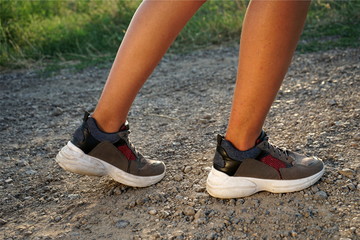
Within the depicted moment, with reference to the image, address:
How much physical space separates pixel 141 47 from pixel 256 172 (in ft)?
2.03

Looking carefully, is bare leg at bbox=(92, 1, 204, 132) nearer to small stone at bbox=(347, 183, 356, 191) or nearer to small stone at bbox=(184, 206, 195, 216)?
small stone at bbox=(184, 206, 195, 216)

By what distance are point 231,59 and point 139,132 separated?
160cm

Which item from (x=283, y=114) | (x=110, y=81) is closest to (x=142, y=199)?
(x=110, y=81)

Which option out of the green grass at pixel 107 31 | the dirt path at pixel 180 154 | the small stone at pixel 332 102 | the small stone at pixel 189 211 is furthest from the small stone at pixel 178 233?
the green grass at pixel 107 31

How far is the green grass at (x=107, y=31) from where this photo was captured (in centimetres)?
451

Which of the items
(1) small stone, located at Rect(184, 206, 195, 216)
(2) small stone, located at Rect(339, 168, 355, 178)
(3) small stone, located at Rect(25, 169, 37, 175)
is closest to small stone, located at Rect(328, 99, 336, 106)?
(2) small stone, located at Rect(339, 168, 355, 178)

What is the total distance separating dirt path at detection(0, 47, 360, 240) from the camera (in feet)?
6.00

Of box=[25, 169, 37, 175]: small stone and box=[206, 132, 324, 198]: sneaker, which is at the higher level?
box=[206, 132, 324, 198]: sneaker

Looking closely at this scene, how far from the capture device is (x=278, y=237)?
67.6 inches

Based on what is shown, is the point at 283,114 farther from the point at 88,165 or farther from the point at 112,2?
the point at 112,2

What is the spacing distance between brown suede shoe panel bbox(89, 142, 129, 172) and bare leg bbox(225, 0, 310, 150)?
46cm

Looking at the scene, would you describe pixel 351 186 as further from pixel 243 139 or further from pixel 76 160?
pixel 76 160

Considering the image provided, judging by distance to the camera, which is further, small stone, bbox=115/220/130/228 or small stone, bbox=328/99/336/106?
small stone, bbox=328/99/336/106

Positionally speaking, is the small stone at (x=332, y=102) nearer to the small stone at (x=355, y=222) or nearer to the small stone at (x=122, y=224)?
the small stone at (x=355, y=222)
